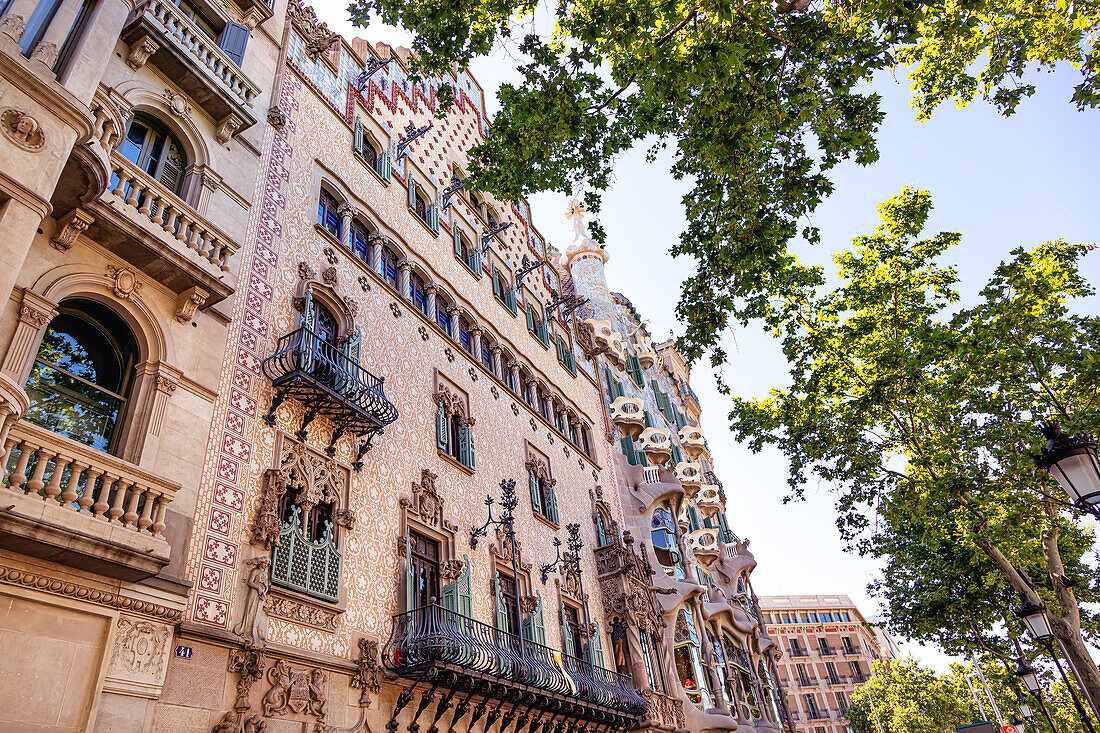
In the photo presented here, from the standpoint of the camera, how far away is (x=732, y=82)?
988 centimetres

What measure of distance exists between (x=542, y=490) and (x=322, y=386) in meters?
9.88

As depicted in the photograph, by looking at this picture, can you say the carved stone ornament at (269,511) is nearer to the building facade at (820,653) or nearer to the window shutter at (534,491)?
the window shutter at (534,491)

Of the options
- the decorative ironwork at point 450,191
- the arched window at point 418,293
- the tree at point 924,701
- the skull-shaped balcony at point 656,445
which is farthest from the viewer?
the tree at point 924,701

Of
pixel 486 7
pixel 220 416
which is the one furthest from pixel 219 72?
pixel 220 416

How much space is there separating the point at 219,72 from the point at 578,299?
18034 millimetres

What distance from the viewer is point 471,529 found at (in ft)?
47.8

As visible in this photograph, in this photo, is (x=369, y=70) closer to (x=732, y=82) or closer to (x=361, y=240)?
(x=361, y=240)

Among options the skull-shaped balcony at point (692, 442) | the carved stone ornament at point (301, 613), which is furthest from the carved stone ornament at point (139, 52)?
the skull-shaped balcony at point (692, 442)

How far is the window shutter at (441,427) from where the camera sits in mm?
14727

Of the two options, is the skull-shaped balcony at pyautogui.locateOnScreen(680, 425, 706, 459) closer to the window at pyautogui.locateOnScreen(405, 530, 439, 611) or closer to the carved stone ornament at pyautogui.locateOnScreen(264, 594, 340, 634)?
the window at pyautogui.locateOnScreen(405, 530, 439, 611)

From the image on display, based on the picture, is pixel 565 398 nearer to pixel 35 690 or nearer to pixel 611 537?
pixel 611 537

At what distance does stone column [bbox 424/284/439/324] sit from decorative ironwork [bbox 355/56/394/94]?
19.3ft

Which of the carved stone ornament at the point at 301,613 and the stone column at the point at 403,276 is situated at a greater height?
the stone column at the point at 403,276

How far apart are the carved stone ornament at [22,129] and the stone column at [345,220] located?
25.3 feet
